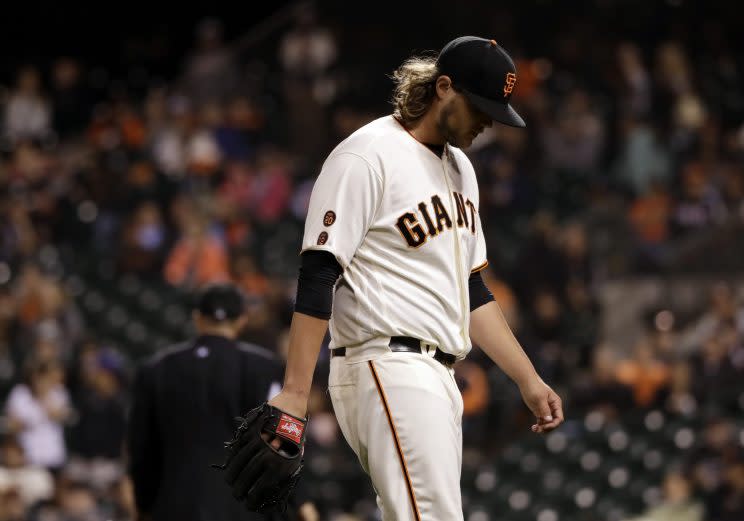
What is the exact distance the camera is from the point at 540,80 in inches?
555

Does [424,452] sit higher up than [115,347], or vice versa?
[424,452]

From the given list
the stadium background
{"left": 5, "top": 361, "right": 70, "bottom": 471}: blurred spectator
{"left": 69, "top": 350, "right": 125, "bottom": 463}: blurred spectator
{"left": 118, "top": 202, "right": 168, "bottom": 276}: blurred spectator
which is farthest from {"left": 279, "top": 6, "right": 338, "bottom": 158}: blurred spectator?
{"left": 5, "top": 361, "right": 70, "bottom": 471}: blurred spectator

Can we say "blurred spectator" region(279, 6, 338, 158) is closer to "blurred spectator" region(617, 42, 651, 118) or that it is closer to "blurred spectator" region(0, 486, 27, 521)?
"blurred spectator" region(617, 42, 651, 118)

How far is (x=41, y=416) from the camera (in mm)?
9758

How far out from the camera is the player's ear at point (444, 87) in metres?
3.37

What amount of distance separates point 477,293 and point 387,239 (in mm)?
475

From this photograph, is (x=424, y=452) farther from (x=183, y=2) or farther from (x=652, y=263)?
(x=183, y=2)

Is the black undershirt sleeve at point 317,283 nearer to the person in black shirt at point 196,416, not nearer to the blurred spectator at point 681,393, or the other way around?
the person in black shirt at point 196,416

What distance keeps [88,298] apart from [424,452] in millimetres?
9667

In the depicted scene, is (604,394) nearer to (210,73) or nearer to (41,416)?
(41,416)

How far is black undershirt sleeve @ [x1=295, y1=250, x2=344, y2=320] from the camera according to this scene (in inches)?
124

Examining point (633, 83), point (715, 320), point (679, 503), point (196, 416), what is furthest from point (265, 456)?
point (633, 83)

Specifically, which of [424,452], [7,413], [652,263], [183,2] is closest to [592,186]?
[652,263]

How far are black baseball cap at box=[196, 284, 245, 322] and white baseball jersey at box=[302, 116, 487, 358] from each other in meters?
1.54
